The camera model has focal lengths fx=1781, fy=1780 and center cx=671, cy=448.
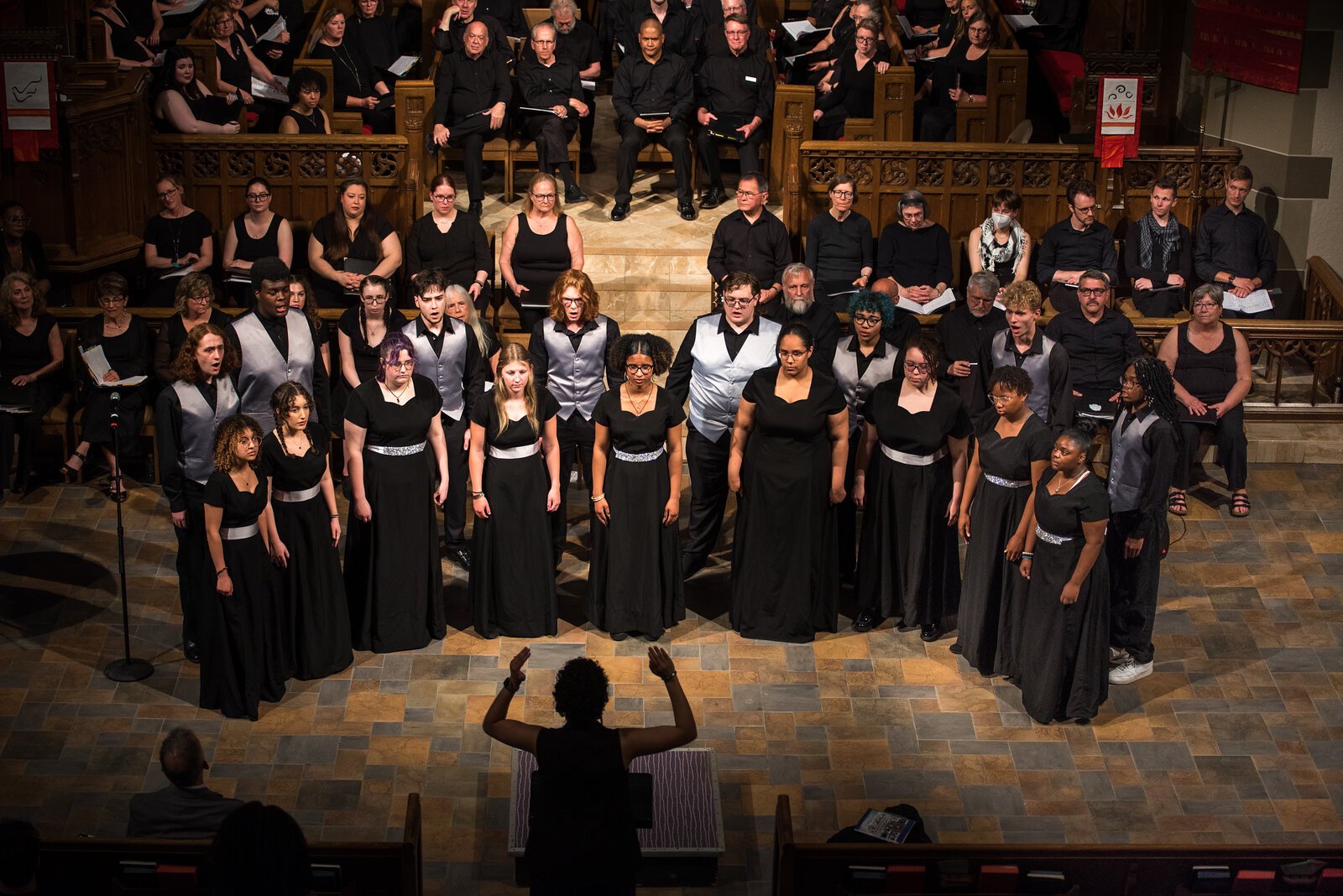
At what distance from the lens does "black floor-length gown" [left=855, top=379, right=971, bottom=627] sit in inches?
310

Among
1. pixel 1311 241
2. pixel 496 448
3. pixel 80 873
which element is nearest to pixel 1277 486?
pixel 1311 241

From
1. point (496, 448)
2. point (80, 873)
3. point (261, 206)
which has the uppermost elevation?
point (261, 206)

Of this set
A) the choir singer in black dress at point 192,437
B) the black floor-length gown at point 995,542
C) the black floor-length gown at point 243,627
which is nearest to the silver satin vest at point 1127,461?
the black floor-length gown at point 995,542

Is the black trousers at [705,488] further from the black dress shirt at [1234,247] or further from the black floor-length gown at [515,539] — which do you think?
the black dress shirt at [1234,247]

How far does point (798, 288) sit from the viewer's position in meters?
8.54

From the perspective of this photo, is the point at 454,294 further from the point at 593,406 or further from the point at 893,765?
the point at 893,765

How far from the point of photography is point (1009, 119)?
11234 mm

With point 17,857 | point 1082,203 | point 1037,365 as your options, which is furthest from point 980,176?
point 17,857

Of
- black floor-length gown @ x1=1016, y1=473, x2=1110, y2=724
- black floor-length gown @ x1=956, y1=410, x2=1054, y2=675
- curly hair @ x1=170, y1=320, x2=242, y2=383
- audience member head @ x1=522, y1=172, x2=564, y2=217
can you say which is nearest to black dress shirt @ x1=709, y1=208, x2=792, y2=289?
audience member head @ x1=522, y1=172, x2=564, y2=217

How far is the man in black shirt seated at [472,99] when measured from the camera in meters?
11.0

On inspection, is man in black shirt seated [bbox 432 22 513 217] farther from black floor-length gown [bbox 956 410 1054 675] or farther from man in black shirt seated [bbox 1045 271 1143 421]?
black floor-length gown [bbox 956 410 1054 675]

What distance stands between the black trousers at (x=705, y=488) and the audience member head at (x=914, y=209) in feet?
6.99

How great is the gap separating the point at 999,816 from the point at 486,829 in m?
1.99

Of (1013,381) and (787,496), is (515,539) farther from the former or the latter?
(1013,381)
